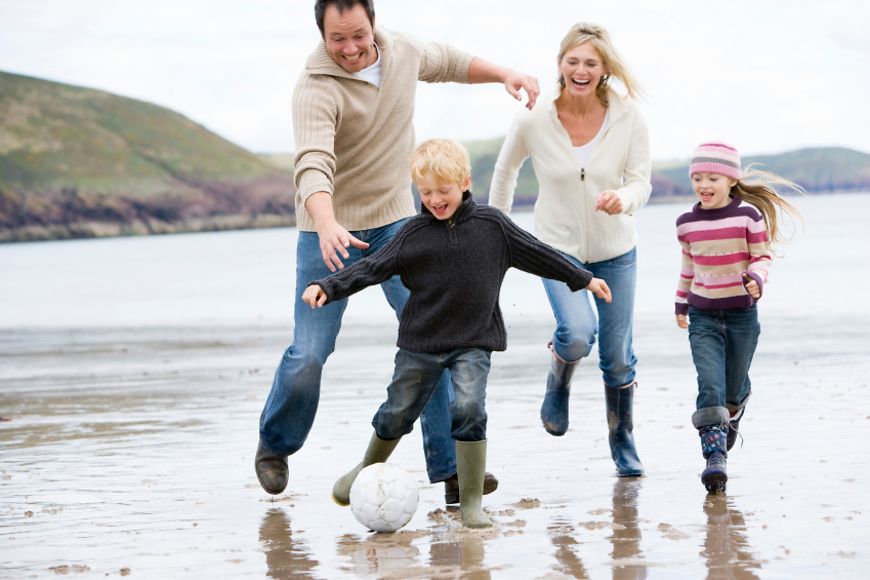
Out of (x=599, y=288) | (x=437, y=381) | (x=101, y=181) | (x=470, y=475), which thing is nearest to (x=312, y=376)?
(x=437, y=381)

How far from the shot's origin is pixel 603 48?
→ 678 cm

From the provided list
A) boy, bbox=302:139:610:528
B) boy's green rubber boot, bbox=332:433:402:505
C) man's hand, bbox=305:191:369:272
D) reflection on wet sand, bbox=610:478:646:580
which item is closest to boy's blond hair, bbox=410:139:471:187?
boy, bbox=302:139:610:528

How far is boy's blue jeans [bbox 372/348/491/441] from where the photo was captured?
574 cm

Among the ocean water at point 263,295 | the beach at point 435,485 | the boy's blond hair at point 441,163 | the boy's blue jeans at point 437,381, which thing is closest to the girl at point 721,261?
the beach at point 435,485

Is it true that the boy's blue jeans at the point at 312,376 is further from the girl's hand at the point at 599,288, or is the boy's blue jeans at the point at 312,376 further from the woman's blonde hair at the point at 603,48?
the woman's blonde hair at the point at 603,48

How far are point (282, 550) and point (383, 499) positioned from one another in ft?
1.59

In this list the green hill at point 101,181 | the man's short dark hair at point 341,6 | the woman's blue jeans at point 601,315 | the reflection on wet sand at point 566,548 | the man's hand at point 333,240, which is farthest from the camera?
the green hill at point 101,181

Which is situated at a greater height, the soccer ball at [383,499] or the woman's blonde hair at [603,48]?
the woman's blonde hair at [603,48]

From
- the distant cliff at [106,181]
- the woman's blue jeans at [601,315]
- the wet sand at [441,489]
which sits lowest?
the wet sand at [441,489]

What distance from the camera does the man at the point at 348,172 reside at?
5953mm

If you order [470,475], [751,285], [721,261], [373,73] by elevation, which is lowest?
[470,475]

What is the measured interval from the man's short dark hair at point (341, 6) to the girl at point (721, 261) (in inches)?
69.8

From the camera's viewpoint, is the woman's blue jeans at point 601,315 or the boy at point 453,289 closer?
the boy at point 453,289

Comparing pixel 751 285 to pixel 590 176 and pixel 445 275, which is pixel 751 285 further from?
pixel 445 275
